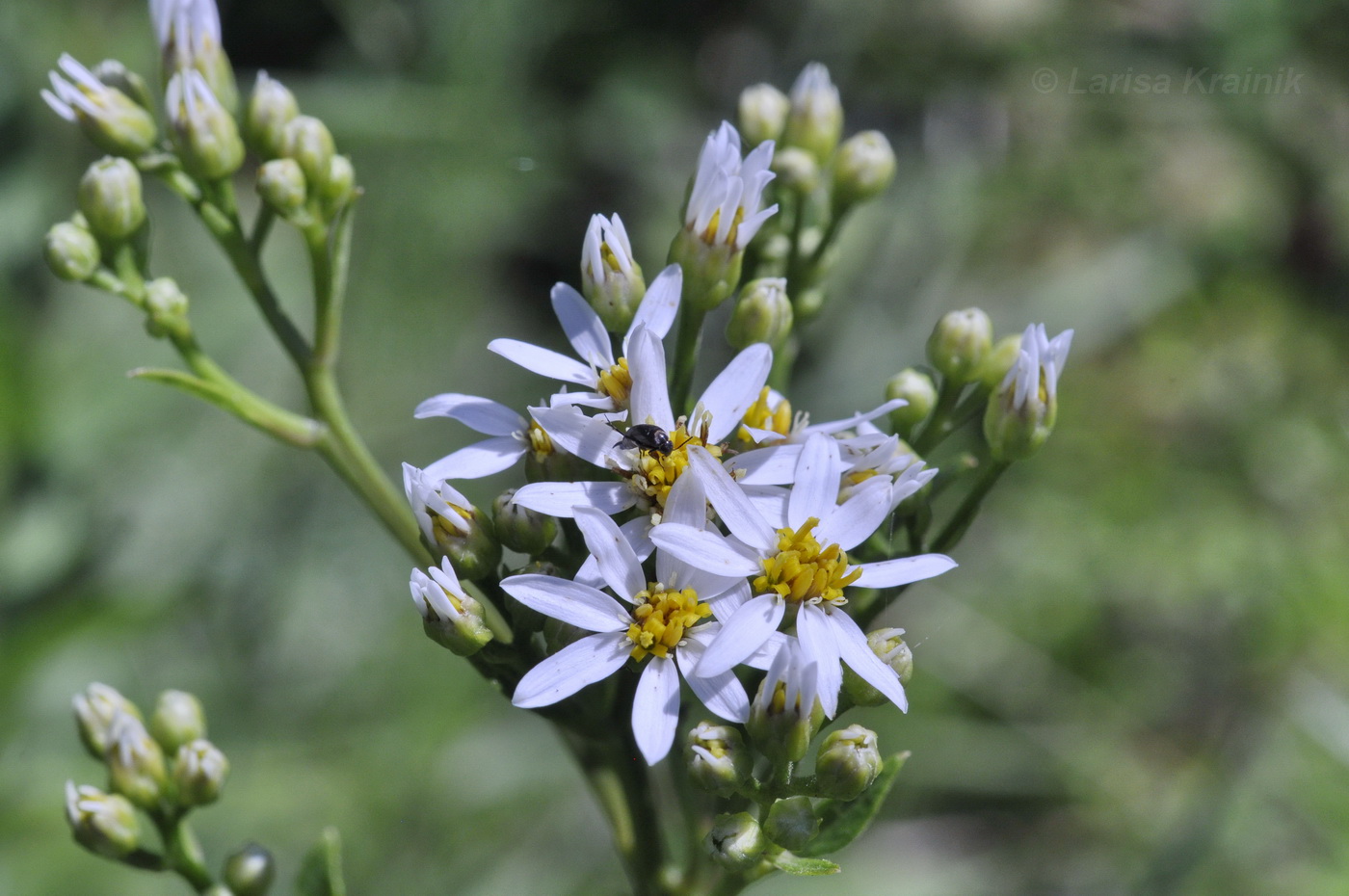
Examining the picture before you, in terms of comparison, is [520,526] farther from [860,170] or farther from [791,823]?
[860,170]

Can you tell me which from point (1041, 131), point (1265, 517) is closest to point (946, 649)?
point (1265, 517)

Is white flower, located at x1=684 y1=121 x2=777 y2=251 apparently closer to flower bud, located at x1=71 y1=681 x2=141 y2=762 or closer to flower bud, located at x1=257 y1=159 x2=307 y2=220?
flower bud, located at x1=257 y1=159 x2=307 y2=220

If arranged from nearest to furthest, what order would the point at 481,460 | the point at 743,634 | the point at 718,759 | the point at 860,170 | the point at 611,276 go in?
1. the point at 743,634
2. the point at 718,759
3. the point at 481,460
4. the point at 611,276
5. the point at 860,170

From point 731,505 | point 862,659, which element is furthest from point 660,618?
point 862,659

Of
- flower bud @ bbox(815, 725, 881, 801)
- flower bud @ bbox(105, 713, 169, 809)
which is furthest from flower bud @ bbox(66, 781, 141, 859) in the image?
flower bud @ bbox(815, 725, 881, 801)

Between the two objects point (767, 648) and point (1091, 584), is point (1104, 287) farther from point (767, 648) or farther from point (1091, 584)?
point (767, 648)

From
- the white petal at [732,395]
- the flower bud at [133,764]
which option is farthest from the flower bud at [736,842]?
the flower bud at [133,764]

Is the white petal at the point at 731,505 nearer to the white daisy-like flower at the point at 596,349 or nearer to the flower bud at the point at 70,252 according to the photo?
the white daisy-like flower at the point at 596,349
